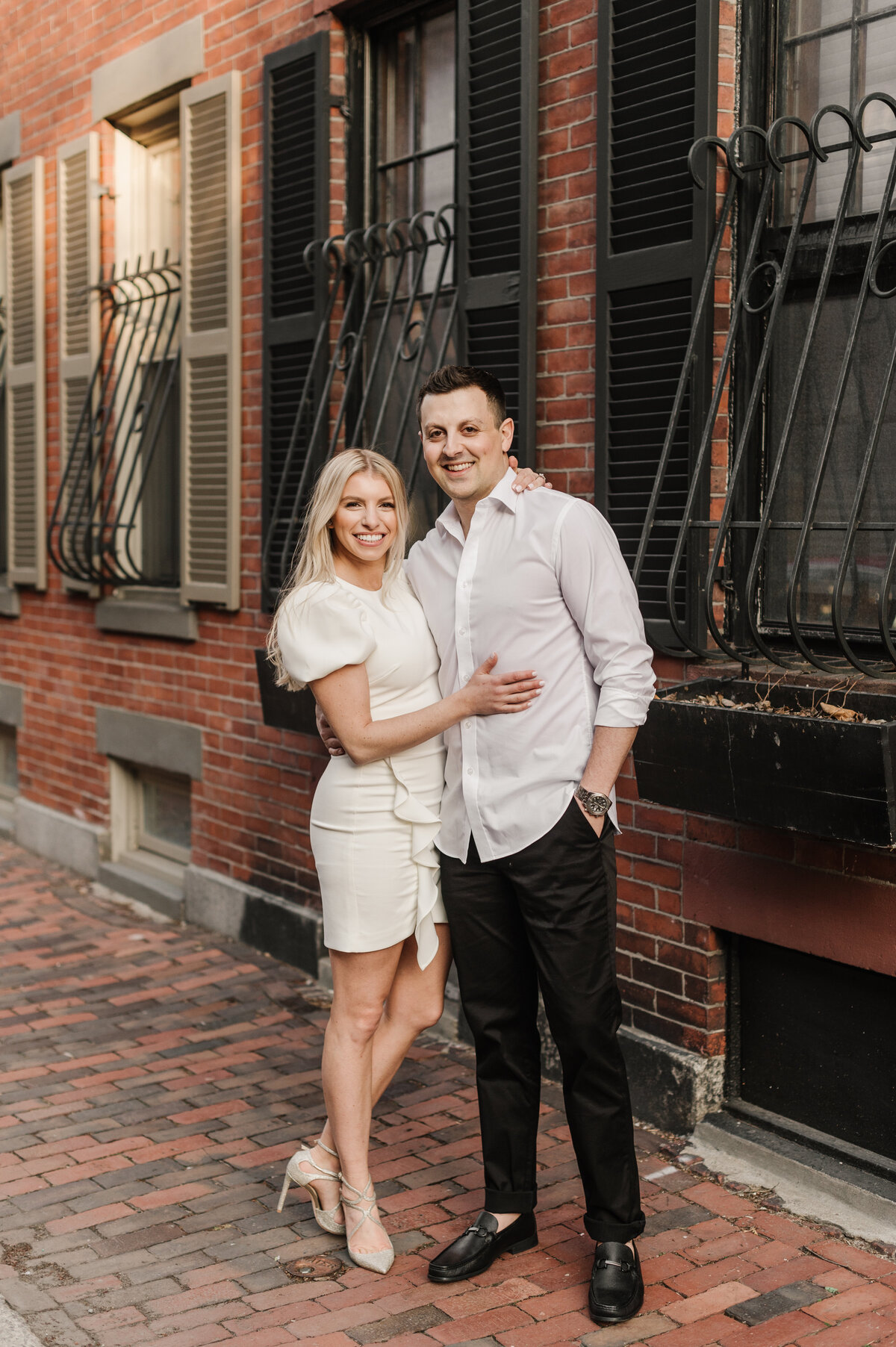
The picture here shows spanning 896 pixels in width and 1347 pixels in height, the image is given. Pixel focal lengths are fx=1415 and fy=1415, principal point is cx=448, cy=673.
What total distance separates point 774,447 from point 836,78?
102cm

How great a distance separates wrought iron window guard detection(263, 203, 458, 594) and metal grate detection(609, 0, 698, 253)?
111 cm

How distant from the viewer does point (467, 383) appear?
3.33 metres

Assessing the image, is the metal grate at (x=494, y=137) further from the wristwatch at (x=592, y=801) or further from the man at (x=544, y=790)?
the wristwatch at (x=592, y=801)

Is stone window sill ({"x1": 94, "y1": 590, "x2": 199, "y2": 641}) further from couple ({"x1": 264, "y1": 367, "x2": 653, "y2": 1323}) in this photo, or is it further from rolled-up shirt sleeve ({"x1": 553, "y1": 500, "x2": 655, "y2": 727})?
rolled-up shirt sleeve ({"x1": 553, "y1": 500, "x2": 655, "y2": 727})

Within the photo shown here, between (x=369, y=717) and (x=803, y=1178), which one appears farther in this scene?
(x=803, y=1178)

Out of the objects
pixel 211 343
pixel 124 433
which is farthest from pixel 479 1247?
pixel 124 433

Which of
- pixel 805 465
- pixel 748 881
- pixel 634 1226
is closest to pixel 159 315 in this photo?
pixel 805 465

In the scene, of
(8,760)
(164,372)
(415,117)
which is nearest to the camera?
(415,117)

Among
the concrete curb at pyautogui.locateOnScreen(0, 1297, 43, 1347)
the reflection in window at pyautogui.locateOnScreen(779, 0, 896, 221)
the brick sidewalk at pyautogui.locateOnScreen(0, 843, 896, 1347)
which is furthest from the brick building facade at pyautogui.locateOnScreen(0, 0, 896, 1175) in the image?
the concrete curb at pyautogui.locateOnScreen(0, 1297, 43, 1347)

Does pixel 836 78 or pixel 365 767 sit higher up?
pixel 836 78

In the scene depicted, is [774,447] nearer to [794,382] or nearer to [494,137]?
[794,382]

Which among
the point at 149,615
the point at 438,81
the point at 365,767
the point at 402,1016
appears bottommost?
the point at 402,1016

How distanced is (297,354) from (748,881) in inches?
123

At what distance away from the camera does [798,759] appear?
3293 mm
